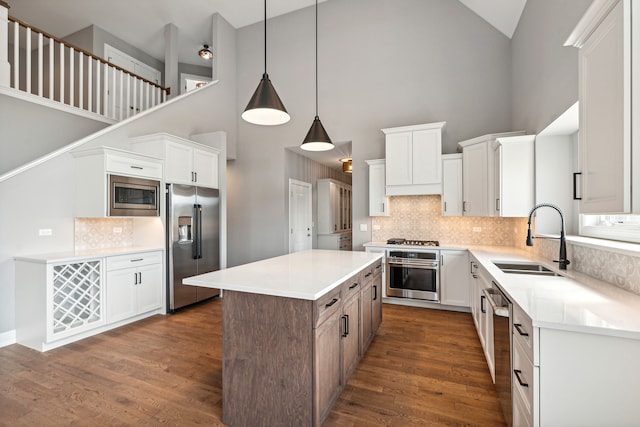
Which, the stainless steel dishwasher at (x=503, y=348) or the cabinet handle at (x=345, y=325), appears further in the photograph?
the cabinet handle at (x=345, y=325)

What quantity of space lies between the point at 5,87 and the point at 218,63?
303 cm

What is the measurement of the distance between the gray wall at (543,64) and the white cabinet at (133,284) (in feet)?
15.5

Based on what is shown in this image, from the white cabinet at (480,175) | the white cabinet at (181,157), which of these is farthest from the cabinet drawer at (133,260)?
the white cabinet at (480,175)

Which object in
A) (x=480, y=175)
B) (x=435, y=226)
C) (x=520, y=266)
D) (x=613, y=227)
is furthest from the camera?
(x=435, y=226)

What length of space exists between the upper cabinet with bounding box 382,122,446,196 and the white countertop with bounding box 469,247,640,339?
222cm

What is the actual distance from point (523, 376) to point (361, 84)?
470 cm

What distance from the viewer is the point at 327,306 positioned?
1.92m

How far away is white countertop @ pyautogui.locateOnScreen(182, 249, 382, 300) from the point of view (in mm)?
1749

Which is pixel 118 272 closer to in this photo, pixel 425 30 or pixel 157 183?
pixel 157 183

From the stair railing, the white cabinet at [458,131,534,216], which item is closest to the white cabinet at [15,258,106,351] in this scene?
the stair railing

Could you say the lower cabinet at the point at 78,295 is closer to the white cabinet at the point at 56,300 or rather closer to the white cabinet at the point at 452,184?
the white cabinet at the point at 56,300

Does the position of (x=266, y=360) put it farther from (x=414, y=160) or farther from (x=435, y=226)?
(x=435, y=226)

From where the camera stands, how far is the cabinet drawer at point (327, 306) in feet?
5.72

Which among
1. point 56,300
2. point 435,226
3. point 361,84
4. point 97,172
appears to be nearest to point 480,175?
point 435,226
